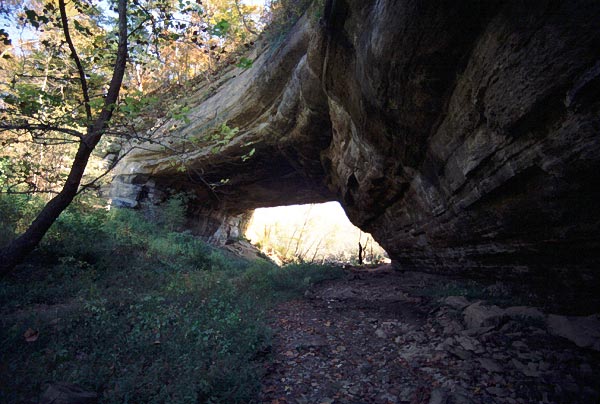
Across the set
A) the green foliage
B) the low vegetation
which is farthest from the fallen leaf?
the green foliage

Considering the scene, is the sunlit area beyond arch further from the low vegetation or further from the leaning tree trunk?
the leaning tree trunk

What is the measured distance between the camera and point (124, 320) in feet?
17.4

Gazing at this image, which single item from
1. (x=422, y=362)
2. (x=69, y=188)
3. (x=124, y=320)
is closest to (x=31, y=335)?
(x=124, y=320)

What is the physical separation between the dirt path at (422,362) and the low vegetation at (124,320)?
654mm

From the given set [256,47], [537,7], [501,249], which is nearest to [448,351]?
[501,249]

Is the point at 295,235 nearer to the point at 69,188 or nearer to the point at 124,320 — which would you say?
the point at 124,320

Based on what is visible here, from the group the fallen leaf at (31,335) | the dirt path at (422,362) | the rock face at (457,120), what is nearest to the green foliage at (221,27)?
the rock face at (457,120)

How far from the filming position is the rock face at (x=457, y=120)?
319 cm

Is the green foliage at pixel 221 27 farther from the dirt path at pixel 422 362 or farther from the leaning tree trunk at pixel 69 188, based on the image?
the dirt path at pixel 422 362

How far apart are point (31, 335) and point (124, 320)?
1243 mm

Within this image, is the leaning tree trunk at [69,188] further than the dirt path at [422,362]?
Yes

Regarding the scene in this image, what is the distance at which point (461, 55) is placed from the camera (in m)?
4.24

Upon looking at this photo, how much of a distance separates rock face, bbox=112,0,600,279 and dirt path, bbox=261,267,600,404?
1.64 metres

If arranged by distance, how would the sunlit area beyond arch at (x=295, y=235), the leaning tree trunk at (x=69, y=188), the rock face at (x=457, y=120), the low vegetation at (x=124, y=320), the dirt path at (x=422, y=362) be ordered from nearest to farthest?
1. the rock face at (x=457, y=120)
2. the dirt path at (x=422, y=362)
3. the low vegetation at (x=124, y=320)
4. the leaning tree trunk at (x=69, y=188)
5. the sunlit area beyond arch at (x=295, y=235)
